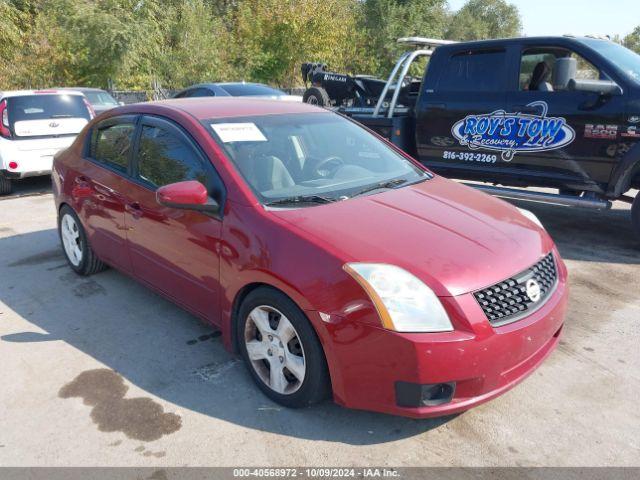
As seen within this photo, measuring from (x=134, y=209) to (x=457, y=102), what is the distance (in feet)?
13.5

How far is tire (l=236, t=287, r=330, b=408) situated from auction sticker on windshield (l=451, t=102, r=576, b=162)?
13.3 ft

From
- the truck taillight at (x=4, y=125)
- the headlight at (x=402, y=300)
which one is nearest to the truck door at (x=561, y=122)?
the headlight at (x=402, y=300)

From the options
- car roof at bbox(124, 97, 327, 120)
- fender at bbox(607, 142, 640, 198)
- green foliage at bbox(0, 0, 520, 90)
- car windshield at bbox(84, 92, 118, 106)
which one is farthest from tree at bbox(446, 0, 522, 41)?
car roof at bbox(124, 97, 327, 120)

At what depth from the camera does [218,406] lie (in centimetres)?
303

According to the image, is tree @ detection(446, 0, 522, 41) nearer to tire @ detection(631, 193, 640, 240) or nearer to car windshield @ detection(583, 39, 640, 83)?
car windshield @ detection(583, 39, 640, 83)

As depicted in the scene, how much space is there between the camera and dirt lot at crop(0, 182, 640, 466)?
2.65 metres

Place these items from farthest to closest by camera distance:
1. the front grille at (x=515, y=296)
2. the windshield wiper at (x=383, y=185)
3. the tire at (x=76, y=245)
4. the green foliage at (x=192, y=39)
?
the green foliage at (x=192, y=39), the tire at (x=76, y=245), the windshield wiper at (x=383, y=185), the front grille at (x=515, y=296)

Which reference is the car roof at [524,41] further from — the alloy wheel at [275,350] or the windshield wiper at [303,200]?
the alloy wheel at [275,350]

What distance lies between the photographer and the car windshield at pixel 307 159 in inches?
128

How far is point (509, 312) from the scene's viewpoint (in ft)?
8.59

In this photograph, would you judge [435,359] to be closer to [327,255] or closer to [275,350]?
[327,255]

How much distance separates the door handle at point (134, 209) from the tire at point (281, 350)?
1.22m

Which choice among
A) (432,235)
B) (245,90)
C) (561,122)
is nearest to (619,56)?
(561,122)

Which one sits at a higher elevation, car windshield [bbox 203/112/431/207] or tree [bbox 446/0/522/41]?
tree [bbox 446/0/522/41]
